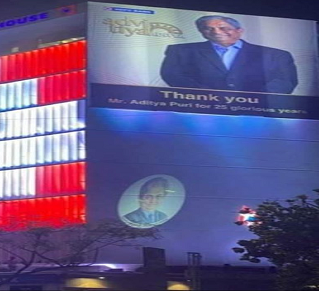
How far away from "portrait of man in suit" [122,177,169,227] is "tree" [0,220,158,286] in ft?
1.87

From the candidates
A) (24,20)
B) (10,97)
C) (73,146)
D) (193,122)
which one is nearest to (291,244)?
(193,122)

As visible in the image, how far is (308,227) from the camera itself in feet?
30.0

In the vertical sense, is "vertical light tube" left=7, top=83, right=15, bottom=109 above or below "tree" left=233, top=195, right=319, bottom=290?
above

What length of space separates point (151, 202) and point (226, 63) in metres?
7.76

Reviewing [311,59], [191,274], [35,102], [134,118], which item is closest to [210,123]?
Result: [134,118]

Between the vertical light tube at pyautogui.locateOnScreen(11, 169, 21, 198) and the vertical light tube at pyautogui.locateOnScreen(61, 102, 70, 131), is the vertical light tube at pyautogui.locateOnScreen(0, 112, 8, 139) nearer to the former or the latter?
the vertical light tube at pyautogui.locateOnScreen(11, 169, 21, 198)

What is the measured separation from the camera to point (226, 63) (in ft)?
90.9

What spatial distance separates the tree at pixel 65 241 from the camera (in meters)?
20.2

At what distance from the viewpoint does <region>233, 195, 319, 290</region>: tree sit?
Result: 881cm

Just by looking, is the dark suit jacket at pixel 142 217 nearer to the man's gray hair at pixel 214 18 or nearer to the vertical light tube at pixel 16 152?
the vertical light tube at pixel 16 152

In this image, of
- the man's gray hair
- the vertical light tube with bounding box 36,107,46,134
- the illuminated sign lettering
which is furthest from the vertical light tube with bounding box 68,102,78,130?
the man's gray hair

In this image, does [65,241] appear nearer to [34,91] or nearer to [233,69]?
[34,91]

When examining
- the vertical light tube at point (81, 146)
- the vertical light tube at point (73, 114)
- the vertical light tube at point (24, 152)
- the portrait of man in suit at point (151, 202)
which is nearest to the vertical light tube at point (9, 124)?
the vertical light tube at point (24, 152)

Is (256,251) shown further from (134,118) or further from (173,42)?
(173,42)
